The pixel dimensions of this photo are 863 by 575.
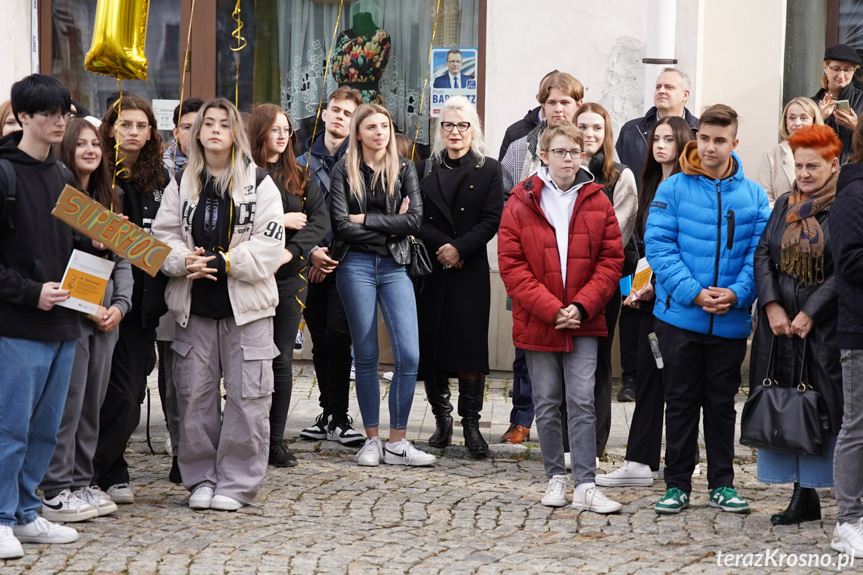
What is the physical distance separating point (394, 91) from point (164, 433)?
4264 millimetres

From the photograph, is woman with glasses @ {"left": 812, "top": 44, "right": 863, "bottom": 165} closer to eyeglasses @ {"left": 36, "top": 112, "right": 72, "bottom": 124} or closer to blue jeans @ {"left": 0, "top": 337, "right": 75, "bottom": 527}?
eyeglasses @ {"left": 36, "top": 112, "right": 72, "bottom": 124}

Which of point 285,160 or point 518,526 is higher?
point 285,160

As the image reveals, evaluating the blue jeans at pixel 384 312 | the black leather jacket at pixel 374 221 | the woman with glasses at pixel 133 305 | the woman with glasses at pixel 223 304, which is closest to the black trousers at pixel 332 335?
the blue jeans at pixel 384 312

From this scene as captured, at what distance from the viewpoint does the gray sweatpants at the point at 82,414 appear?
5613 mm

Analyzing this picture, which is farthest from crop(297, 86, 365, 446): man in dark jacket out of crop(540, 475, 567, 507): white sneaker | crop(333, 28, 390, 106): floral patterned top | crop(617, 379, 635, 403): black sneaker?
crop(333, 28, 390, 106): floral patterned top

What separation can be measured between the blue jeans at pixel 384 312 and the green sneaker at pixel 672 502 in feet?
5.66

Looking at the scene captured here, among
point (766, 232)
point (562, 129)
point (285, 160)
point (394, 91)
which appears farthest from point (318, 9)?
point (766, 232)

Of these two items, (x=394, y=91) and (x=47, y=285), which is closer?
(x=47, y=285)

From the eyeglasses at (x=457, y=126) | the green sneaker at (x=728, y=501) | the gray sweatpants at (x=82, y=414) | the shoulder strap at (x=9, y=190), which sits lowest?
the green sneaker at (x=728, y=501)

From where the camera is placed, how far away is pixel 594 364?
6.14m

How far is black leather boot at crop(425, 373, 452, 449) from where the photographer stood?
7312 mm

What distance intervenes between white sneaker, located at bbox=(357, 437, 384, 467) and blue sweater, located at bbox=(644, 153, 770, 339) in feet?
6.55

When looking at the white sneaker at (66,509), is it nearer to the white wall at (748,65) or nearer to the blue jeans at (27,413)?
the blue jeans at (27,413)

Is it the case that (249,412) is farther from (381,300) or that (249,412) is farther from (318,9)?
(318,9)
